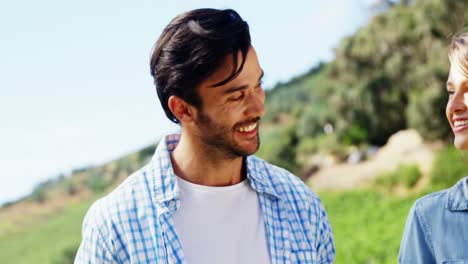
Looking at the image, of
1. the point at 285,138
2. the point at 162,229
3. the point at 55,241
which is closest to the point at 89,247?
the point at 162,229

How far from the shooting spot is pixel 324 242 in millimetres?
2271

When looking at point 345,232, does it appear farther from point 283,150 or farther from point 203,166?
point 203,166

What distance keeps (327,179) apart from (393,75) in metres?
2.62

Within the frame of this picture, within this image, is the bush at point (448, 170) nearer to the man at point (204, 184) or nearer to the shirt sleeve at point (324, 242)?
the shirt sleeve at point (324, 242)

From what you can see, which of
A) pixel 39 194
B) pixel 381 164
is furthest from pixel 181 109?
pixel 39 194

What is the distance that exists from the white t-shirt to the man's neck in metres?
0.02

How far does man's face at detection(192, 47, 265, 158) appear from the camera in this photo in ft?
6.77

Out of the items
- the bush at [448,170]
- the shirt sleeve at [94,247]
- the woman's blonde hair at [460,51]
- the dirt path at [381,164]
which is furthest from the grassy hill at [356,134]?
the shirt sleeve at [94,247]

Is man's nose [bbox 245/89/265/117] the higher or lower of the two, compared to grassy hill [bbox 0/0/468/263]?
higher

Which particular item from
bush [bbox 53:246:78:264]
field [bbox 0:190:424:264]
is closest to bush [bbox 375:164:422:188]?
field [bbox 0:190:424:264]

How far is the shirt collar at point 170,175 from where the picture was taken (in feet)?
6.89

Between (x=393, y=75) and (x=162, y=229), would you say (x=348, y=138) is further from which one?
(x=162, y=229)

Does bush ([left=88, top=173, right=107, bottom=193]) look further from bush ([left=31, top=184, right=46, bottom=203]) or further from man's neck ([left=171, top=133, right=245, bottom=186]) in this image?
man's neck ([left=171, top=133, right=245, bottom=186])

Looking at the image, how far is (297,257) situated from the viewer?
213cm
